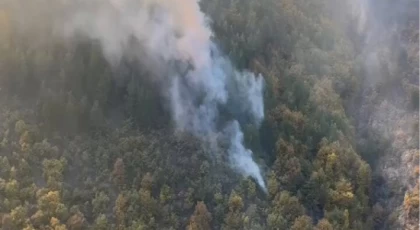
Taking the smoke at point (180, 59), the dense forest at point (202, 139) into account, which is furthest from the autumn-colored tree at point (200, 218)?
the smoke at point (180, 59)

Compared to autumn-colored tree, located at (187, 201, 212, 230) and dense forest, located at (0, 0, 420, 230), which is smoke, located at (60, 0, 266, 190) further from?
autumn-colored tree, located at (187, 201, 212, 230)

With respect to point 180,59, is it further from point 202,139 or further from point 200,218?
point 200,218

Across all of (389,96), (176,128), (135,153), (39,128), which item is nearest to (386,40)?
(389,96)

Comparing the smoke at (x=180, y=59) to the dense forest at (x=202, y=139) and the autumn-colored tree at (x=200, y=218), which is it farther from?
the autumn-colored tree at (x=200, y=218)

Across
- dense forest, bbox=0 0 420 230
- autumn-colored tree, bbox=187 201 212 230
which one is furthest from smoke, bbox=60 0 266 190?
autumn-colored tree, bbox=187 201 212 230

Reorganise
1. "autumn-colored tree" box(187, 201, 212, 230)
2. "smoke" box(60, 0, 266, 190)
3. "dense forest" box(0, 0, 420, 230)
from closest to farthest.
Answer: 1. "autumn-colored tree" box(187, 201, 212, 230)
2. "dense forest" box(0, 0, 420, 230)
3. "smoke" box(60, 0, 266, 190)

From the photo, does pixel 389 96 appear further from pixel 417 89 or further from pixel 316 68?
pixel 316 68
